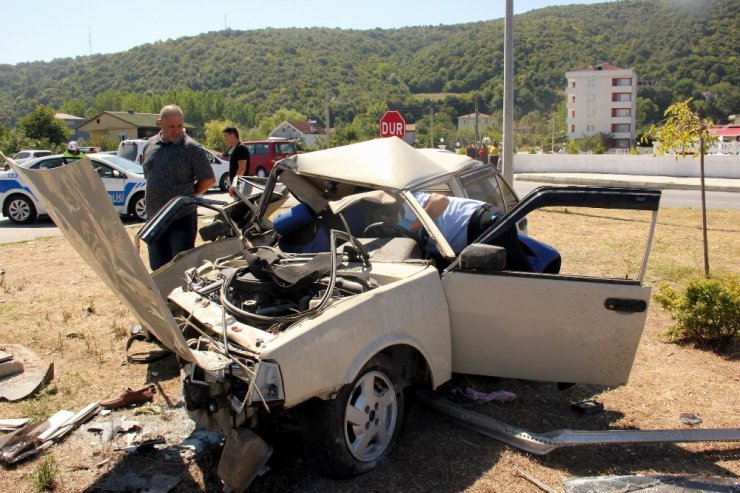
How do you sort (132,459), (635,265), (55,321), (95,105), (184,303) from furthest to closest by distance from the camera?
(95,105)
(635,265)
(55,321)
(184,303)
(132,459)

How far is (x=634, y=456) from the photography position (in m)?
3.65

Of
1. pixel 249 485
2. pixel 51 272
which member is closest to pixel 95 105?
pixel 51 272

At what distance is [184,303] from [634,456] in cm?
280

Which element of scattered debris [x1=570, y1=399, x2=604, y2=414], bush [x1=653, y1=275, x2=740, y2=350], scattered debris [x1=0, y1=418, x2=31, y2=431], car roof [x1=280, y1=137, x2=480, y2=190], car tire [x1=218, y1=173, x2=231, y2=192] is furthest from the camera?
car tire [x1=218, y1=173, x2=231, y2=192]

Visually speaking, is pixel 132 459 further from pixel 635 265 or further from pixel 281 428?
pixel 635 265

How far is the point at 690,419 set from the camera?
13.5 ft

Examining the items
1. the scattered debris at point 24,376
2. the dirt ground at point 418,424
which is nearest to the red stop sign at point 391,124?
the dirt ground at point 418,424

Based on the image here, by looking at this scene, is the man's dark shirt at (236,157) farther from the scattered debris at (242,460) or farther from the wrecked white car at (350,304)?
the scattered debris at (242,460)

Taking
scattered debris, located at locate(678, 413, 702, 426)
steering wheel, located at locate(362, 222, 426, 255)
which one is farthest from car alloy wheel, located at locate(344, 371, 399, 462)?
scattered debris, located at locate(678, 413, 702, 426)

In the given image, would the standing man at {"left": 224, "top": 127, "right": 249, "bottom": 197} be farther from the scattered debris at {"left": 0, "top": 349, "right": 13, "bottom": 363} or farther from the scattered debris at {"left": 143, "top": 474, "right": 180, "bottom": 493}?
the scattered debris at {"left": 143, "top": 474, "right": 180, "bottom": 493}

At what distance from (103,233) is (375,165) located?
198cm

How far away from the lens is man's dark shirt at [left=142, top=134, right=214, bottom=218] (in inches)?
227

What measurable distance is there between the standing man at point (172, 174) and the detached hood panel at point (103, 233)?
227 cm

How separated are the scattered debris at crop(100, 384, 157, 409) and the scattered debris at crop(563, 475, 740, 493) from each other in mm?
2780
